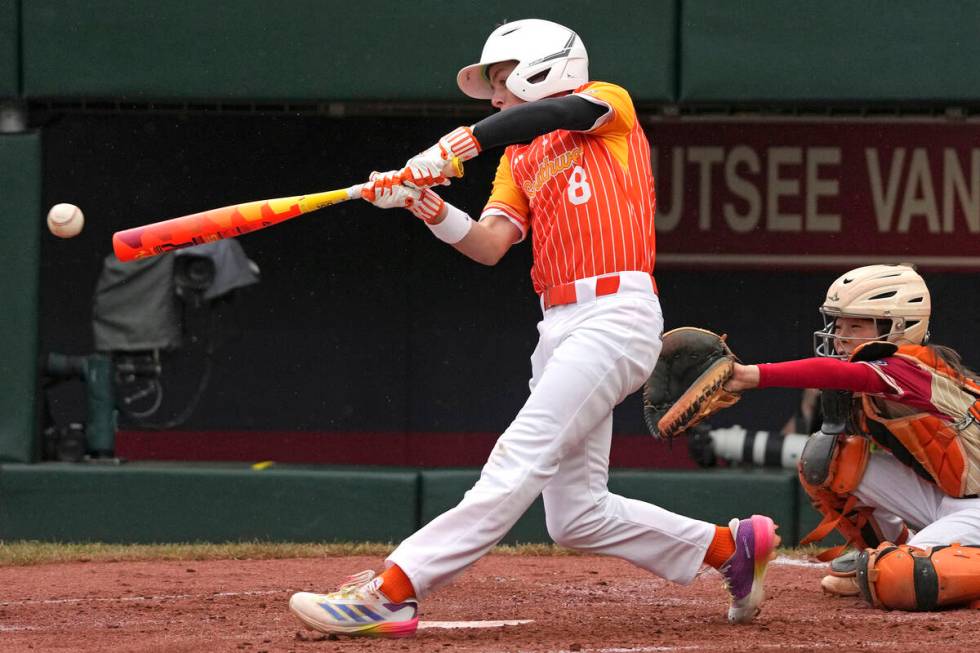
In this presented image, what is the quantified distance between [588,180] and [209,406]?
13.5 ft

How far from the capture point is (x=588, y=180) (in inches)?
157

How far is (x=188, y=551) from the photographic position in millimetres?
5945

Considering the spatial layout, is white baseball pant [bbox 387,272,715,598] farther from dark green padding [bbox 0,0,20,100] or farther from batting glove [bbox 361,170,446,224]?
dark green padding [bbox 0,0,20,100]

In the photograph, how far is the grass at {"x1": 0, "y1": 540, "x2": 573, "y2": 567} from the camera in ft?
19.0

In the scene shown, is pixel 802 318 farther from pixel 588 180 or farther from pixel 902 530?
pixel 588 180

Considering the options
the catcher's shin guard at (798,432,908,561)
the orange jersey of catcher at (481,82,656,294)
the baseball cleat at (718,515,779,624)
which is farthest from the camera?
the catcher's shin guard at (798,432,908,561)

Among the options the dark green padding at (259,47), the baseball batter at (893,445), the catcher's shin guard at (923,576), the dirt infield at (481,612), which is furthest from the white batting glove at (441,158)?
the dark green padding at (259,47)

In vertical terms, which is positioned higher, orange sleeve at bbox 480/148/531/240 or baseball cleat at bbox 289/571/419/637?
orange sleeve at bbox 480/148/531/240

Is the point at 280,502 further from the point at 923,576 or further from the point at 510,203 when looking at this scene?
the point at 923,576

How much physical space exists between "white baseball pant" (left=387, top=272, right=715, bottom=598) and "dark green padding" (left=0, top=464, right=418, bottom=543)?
7.81ft

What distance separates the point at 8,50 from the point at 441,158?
2939 mm

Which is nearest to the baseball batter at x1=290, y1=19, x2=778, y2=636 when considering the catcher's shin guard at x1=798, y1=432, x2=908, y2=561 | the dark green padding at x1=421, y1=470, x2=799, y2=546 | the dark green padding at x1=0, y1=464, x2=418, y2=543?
the catcher's shin guard at x1=798, y1=432, x2=908, y2=561

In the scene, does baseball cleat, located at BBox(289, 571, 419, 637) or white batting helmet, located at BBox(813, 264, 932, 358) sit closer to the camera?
baseball cleat, located at BBox(289, 571, 419, 637)

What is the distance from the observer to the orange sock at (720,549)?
405 cm
